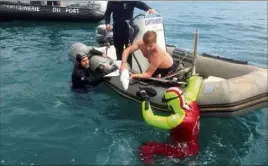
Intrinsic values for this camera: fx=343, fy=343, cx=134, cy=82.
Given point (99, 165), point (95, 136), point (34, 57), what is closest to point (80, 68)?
point (95, 136)

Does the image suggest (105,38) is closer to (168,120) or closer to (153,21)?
(153,21)

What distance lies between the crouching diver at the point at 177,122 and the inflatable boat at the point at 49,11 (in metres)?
11.3

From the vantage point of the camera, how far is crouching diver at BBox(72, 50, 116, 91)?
7.22m

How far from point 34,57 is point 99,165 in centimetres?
620

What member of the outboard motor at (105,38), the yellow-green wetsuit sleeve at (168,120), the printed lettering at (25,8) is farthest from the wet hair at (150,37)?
the printed lettering at (25,8)

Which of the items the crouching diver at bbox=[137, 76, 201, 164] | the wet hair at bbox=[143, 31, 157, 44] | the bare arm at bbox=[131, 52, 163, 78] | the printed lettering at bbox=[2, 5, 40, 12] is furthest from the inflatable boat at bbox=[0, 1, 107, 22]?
the crouching diver at bbox=[137, 76, 201, 164]

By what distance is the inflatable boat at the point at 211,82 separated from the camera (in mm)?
6328

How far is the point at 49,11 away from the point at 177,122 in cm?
1241

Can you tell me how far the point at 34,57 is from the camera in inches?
420

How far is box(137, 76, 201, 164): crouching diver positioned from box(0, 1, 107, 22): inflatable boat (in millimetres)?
11348

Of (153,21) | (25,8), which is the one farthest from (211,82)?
(25,8)

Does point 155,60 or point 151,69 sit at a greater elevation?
point 155,60

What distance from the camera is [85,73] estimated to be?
7.36 meters

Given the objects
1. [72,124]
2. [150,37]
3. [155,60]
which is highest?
[150,37]
